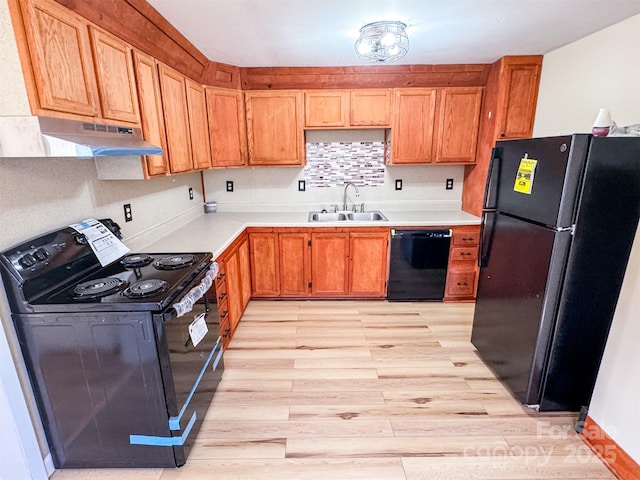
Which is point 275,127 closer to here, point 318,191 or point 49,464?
point 318,191

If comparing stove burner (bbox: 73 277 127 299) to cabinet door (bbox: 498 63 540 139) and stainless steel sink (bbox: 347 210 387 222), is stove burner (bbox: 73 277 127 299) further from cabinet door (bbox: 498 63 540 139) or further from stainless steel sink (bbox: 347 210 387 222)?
cabinet door (bbox: 498 63 540 139)

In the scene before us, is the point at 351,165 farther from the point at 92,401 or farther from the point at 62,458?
the point at 62,458

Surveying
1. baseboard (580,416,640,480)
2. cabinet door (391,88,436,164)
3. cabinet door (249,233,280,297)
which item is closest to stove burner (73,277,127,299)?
cabinet door (249,233,280,297)

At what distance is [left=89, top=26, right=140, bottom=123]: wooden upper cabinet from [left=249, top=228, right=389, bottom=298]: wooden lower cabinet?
1.70 metres

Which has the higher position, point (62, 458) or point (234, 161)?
point (234, 161)

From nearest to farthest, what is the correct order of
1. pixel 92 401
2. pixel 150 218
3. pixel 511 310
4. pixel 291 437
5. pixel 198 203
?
pixel 92 401 → pixel 291 437 → pixel 511 310 → pixel 150 218 → pixel 198 203

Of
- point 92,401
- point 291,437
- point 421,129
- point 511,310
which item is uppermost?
point 421,129

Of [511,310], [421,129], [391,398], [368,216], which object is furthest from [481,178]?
[391,398]

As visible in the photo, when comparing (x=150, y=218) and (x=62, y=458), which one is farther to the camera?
(x=150, y=218)

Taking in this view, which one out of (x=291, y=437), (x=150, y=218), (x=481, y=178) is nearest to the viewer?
(x=291, y=437)

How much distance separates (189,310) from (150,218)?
1339mm

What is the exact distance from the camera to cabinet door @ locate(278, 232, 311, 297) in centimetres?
338

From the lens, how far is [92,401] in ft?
5.12

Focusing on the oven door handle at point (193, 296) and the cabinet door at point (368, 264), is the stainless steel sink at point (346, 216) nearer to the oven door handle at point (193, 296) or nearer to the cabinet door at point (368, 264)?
the cabinet door at point (368, 264)
